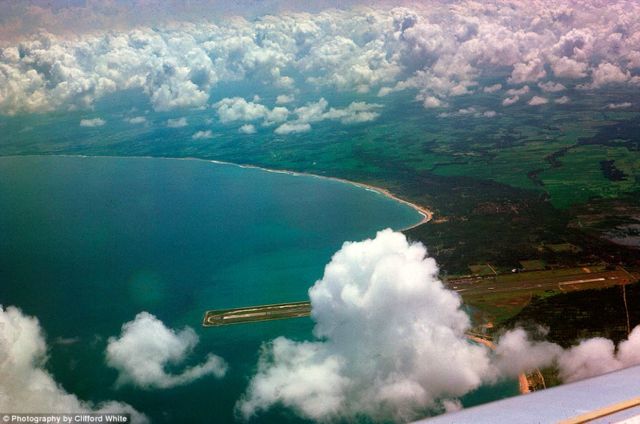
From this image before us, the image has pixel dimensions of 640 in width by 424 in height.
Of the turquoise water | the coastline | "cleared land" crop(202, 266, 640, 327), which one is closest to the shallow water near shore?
the turquoise water

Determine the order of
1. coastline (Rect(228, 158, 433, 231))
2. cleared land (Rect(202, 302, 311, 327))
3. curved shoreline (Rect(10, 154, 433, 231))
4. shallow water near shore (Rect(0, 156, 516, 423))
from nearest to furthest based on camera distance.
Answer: shallow water near shore (Rect(0, 156, 516, 423)) → cleared land (Rect(202, 302, 311, 327)) → coastline (Rect(228, 158, 433, 231)) → curved shoreline (Rect(10, 154, 433, 231))

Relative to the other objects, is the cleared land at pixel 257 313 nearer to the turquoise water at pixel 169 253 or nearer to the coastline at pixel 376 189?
the turquoise water at pixel 169 253

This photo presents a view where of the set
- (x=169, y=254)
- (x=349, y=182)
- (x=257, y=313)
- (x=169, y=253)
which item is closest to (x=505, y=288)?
(x=257, y=313)

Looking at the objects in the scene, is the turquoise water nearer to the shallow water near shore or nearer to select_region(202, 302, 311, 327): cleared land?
the shallow water near shore

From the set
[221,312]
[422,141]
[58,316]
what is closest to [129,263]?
[58,316]

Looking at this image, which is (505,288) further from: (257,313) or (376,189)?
(376,189)

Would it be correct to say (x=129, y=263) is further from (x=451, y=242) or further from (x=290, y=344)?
(x=451, y=242)
